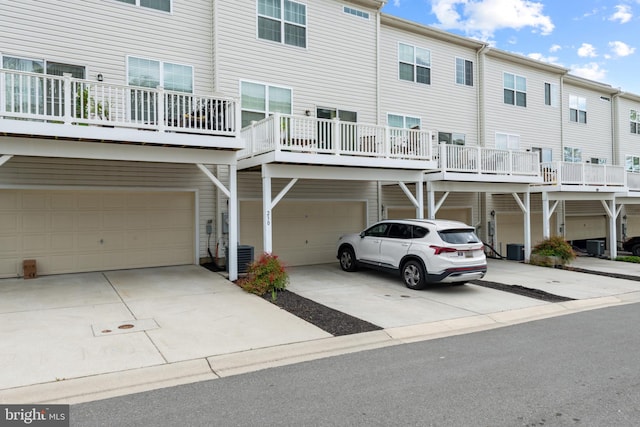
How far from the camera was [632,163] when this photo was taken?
83.4 feet

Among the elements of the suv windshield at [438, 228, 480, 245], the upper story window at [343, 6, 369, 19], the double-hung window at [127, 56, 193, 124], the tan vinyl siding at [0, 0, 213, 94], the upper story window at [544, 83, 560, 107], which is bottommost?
the suv windshield at [438, 228, 480, 245]

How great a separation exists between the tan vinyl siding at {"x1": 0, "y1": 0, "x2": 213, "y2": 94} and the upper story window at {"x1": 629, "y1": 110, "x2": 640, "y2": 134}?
2525 cm

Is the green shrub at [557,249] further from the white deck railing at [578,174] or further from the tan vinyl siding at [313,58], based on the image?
the tan vinyl siding at [313,58]

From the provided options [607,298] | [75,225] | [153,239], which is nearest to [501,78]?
[607,298]

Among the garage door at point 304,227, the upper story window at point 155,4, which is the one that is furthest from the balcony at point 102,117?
the garage door at point 304,227

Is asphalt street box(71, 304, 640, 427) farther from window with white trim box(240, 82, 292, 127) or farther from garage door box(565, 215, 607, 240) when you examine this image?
garage door box(565, 215, 607, 240)

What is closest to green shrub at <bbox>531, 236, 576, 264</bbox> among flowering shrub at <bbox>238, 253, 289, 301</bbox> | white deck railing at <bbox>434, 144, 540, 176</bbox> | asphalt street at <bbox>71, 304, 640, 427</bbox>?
white deck railing at <bbox>434, 144, 540, 176</bbox>

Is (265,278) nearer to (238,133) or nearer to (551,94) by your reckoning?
(238,133)

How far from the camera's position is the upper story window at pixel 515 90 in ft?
65.5

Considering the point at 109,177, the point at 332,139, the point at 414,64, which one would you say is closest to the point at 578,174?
the point at 414,64

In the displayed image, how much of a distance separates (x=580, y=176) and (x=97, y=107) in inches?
719

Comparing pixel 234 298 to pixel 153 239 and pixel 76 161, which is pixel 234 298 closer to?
pixel 153 239

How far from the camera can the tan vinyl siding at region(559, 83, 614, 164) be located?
2242 cm

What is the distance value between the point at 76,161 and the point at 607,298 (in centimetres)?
1377
